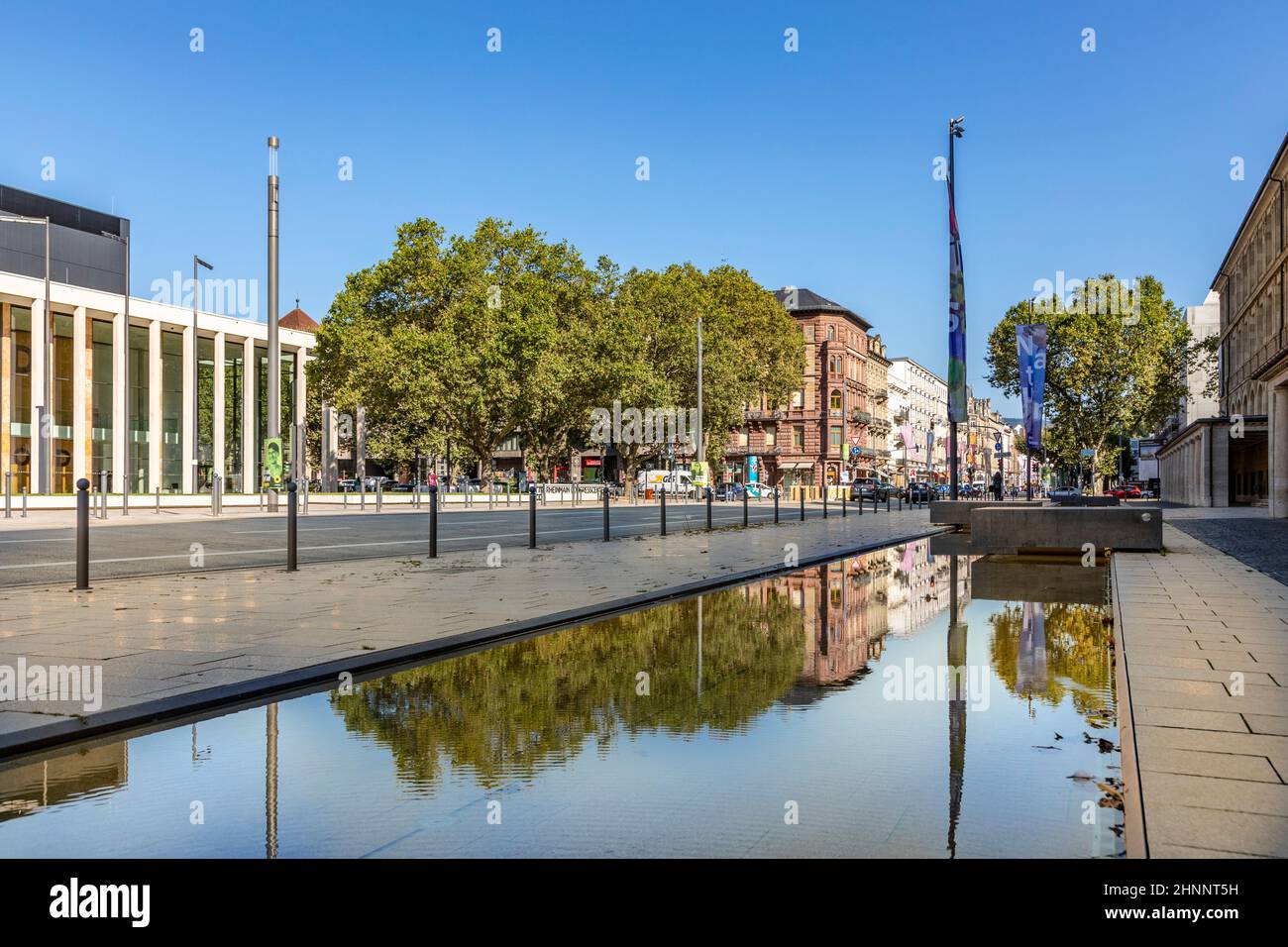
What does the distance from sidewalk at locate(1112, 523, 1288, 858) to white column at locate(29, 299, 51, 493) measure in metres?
52.8

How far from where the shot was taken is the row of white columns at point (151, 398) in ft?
170

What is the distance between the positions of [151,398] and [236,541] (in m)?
45.5

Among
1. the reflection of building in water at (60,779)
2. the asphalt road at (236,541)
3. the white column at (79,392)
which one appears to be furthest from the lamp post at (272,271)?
→ the white column at (79,392)

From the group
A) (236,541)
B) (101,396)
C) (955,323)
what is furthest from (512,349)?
(236,541)

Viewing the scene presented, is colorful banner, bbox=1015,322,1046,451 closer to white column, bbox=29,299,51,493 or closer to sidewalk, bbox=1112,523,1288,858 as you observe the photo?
sidewalk, bbox=1112,523,1288,858

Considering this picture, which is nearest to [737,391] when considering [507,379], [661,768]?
[507,379]

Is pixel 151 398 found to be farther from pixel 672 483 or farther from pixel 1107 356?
pixel 1107 356

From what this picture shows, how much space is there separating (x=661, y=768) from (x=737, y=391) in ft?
190

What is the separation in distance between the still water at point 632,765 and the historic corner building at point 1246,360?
3756cm

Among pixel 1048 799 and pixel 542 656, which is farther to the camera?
pixel 542 656

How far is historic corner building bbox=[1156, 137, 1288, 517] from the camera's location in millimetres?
44938

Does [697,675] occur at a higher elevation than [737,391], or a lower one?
lower
